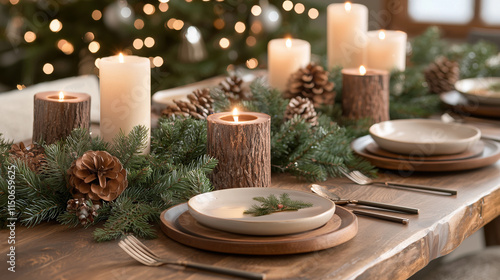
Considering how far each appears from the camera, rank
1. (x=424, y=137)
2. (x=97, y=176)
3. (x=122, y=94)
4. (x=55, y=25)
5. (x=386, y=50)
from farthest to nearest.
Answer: (x=55, y=25) < (x=386, y=50) < (x=424, y=137) < (x=122, y=94) < (x=97, y=176)

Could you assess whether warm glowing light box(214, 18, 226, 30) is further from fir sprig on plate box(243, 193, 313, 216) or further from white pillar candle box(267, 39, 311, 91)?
fir sprig on plate box(243, 193, 313, 216)

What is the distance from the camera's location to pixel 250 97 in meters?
1.26

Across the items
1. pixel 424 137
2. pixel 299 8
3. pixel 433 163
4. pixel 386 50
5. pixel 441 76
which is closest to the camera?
pixel 433 163

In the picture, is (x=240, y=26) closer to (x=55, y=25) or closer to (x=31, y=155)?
(x=55, y=25)

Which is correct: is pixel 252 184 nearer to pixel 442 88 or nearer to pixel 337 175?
pixel 337 175

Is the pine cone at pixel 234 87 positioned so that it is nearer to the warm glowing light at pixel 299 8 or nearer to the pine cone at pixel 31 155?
the pine cone at pixel 31 155

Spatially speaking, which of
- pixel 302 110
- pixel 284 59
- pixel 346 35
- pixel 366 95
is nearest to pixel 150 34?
pixel 346 35

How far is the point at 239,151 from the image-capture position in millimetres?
898

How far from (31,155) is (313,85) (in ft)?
2.20

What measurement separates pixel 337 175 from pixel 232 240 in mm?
392

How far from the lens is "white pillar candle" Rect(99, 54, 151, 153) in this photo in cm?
94

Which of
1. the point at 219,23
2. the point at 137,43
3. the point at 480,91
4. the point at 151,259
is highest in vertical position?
the point at 219,23

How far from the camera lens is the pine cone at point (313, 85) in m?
1.36

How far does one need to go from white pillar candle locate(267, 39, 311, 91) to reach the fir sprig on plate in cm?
63
